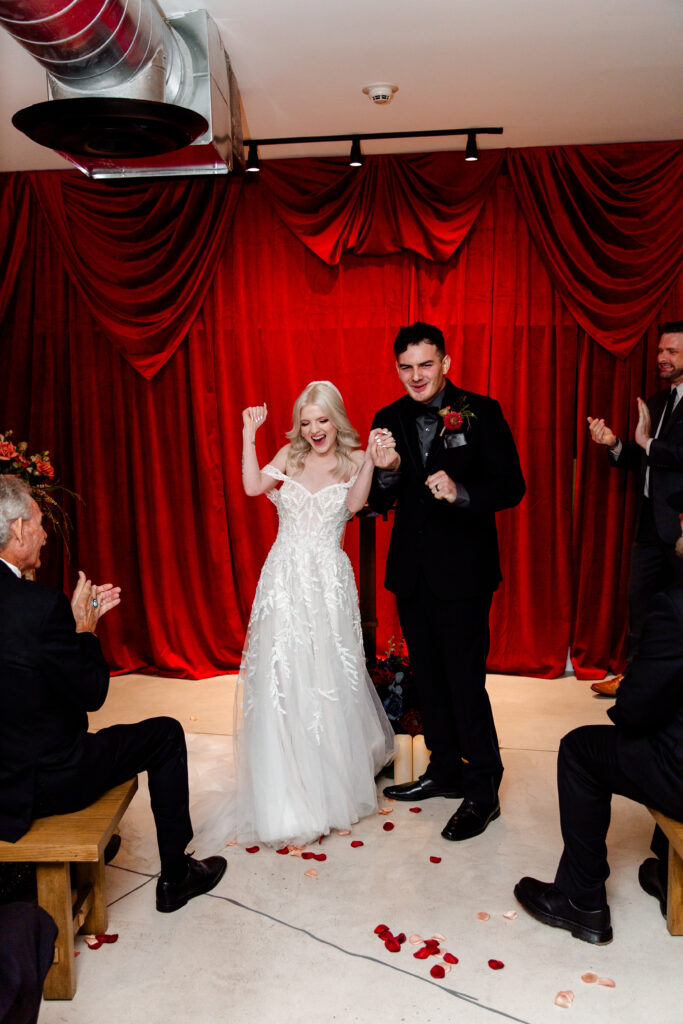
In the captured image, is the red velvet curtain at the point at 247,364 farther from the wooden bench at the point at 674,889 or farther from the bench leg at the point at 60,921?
the bench leg at the point at 60,921

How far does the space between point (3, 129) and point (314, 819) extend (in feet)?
12.0

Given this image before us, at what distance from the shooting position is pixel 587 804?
2859mm

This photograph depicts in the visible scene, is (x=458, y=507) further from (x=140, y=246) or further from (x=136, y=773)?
(x=140, y=246)

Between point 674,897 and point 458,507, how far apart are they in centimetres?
147

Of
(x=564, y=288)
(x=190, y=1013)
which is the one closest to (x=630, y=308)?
(x=564, y=288)

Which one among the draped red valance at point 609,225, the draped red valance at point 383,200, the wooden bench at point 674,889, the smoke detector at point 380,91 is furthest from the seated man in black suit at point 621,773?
the draped red valance at point 383,200

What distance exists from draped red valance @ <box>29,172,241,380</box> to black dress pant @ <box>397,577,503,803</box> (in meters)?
2.66

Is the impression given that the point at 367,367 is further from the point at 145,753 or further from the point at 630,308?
the point at 145,753

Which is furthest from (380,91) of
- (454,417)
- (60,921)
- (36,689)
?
(60,921)

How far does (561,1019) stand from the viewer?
2.54 metres

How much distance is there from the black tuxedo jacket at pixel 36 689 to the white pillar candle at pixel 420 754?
1697 millimetres

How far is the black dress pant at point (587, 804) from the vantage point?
9.20 feet

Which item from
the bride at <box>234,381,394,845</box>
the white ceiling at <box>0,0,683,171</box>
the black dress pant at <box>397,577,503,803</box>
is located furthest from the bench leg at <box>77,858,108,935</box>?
the white ceiling at <box>0,0,683,171</box>

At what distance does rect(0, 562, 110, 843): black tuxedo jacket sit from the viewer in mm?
2574
